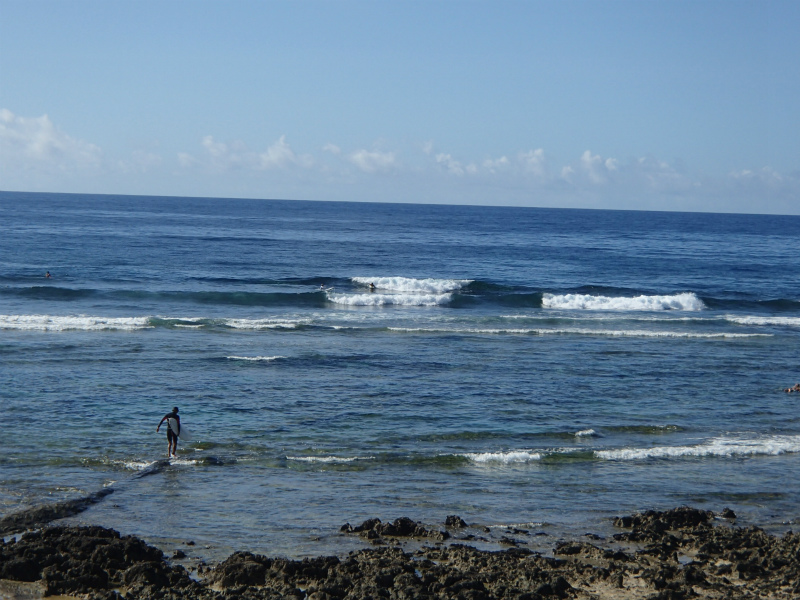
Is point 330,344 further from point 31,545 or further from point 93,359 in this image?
point 31,545

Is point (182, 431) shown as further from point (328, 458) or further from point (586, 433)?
point (586, 433)

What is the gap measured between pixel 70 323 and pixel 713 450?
1040 inches

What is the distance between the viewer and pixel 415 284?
161 feet

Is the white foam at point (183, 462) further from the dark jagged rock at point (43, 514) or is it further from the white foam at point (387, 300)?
the white foam at point (387, 300)

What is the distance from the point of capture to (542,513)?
48.4ft

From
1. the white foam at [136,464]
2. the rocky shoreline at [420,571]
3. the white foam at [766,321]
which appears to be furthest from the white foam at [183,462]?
the white foam at [766,321]

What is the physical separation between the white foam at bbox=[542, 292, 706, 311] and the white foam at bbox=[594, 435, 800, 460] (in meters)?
24.5

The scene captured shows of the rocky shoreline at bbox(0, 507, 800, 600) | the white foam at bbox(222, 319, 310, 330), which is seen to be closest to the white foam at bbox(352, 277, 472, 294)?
the white foam at bbox(222, 319, 310, 330)

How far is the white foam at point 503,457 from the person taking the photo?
1789 cm

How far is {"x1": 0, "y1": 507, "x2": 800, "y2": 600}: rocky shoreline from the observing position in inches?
428

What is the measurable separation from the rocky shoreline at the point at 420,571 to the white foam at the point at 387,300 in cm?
3003

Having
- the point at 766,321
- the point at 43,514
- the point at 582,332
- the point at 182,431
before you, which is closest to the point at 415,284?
the point at 582,332

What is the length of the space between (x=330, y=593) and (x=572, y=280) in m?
44.1

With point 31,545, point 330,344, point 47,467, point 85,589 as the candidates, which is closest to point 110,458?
point 47,467
